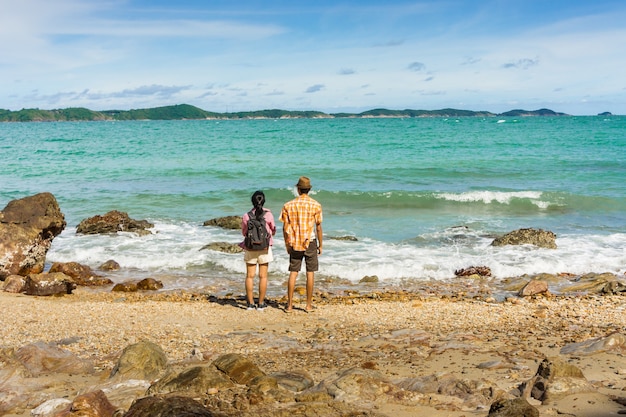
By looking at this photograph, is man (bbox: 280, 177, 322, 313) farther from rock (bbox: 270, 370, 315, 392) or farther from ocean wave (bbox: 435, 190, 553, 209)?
ocean wave (bbox: 435, 190, 553, 209)

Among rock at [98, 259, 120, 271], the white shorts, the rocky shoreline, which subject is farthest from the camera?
rock at [98, 259, 120, 271]

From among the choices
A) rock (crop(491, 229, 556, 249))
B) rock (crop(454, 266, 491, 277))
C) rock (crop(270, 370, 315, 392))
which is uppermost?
rock (crop(270, 370, 315, 392))

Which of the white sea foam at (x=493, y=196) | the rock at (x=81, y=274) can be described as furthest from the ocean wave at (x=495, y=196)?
the rock at (x=81, y=274)

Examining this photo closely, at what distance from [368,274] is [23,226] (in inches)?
296

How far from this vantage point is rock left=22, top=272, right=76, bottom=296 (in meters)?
10.9

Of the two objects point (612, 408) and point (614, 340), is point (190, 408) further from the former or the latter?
point (614, 340)

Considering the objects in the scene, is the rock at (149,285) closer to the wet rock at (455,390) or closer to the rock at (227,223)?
the rock at (227,223)

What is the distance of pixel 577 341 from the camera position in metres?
7.30

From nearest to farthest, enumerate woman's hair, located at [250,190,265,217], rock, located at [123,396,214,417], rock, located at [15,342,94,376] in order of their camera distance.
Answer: rock, located at [123,396,214,417]
rock, located at [15,342,94,376]
woman's hair, located at [250,190,265,217]

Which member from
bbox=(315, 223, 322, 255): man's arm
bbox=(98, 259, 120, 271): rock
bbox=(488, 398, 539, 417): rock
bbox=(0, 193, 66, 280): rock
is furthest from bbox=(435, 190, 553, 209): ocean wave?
bbox=(488, 398, 539, 417): rock

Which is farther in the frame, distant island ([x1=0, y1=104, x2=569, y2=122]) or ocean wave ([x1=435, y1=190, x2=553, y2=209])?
distant island ([x1=0, y1=104, x2=569, y2=122])

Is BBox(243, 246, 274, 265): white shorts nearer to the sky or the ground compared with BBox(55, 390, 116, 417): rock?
nearer to the sky

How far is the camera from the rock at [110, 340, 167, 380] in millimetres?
5957

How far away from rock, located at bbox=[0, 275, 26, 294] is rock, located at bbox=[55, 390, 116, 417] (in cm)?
700
